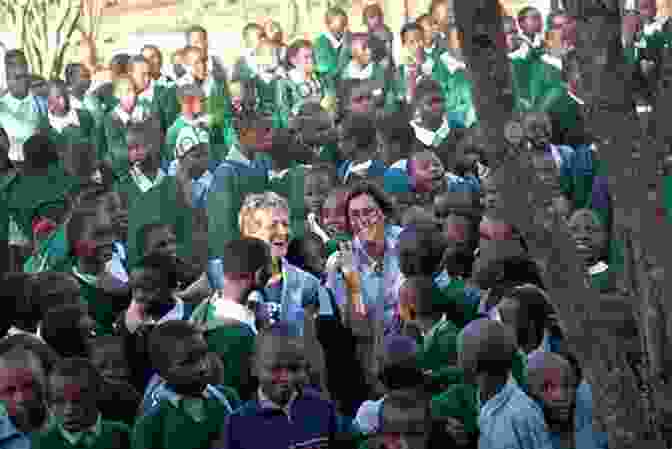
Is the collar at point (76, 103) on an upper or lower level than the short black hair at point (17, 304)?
lower

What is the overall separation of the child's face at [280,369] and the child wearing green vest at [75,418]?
1.94ft

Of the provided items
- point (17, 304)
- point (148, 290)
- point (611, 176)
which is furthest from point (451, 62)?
point (611, 176)

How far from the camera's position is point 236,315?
25.4 ft

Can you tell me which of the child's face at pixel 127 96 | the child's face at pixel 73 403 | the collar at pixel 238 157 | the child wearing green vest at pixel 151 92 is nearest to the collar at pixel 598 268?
the child's face at pixel 73 403

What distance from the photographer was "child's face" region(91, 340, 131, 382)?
293 inches

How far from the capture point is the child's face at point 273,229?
29.3 ft

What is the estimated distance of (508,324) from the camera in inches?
291

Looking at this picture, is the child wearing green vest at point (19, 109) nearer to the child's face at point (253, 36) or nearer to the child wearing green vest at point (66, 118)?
the child wearing green vest at point (66, 118)

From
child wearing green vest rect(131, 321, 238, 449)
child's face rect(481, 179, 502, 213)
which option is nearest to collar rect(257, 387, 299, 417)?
child wearing green vest rect(131, 321, 238, 449)

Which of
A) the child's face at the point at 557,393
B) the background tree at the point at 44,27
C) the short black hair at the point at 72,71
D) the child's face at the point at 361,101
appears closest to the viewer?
the child's face at the point at 557,393

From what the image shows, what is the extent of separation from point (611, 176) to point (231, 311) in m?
2.77

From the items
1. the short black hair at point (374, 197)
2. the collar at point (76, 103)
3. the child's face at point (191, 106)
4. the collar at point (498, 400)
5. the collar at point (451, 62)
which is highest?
the short black hair at point (374, 197)

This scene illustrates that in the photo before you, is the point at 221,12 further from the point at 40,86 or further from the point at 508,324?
the point at 508,324

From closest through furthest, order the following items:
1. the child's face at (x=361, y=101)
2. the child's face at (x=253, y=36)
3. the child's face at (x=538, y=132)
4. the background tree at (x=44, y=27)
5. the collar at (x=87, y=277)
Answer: the collar at (x=87, y=277)
the child's face at (x=538, y=132)
the child's face at (x=361, y=101)
the child's face at (x=253, y=36)
the background tree at (x=44, y=27)
